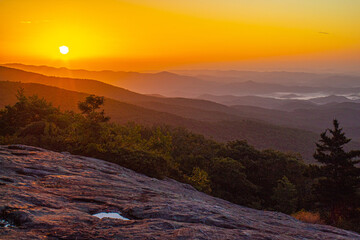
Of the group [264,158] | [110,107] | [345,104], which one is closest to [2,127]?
[264,158]

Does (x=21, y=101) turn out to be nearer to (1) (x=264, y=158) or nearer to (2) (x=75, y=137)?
(2) (x=75, y=137)

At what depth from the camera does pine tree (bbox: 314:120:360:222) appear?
20.1 metres

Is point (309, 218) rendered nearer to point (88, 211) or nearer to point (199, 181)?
point (199, 181)

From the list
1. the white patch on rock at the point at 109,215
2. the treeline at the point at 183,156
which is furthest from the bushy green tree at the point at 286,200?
the white patch on rock at the point at 109,215

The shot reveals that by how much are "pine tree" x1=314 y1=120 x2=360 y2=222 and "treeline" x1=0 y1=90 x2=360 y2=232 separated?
150 mm

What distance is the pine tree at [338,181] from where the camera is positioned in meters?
20.1

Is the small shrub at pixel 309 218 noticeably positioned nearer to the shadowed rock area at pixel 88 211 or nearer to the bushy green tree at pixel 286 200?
the bushy green tree at pixel 286 200

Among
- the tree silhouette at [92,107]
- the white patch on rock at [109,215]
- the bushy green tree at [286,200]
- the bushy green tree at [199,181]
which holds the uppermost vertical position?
the tree silhouette at [92,107]

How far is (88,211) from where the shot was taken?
6891 mm

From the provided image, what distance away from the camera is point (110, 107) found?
85.6 meters

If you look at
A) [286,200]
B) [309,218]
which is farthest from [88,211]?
[286,200]

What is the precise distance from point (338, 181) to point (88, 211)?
64.8 feet

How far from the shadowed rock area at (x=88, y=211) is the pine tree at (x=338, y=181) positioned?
12.1 meters

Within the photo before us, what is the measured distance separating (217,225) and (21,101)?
2741 centimetres
